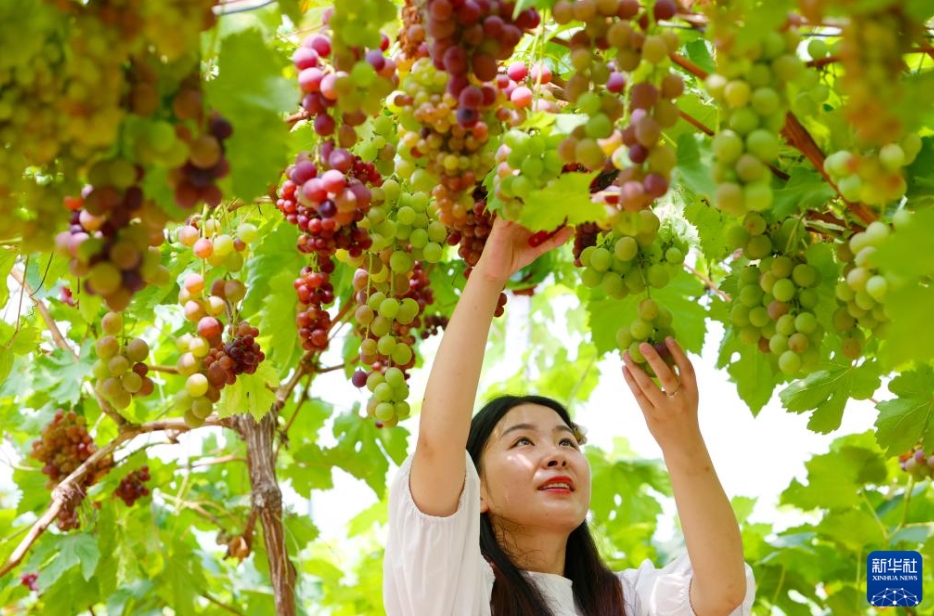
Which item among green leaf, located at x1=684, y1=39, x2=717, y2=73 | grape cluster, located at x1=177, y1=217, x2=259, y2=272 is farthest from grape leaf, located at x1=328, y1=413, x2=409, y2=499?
green leaf, located at x1=684, y1=39, x2=717, y2=73

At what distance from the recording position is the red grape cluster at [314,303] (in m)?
1.61

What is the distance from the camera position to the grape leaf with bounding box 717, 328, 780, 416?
6.36ft

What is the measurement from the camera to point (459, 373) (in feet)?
5.18

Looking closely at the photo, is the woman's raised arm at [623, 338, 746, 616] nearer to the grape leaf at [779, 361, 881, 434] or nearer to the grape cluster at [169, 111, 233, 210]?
the grape leaf at [779, 361, 881, 434]

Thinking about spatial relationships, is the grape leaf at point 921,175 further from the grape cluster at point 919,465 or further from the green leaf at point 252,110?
the grape cluster at point 919,465

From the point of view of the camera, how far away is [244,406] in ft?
5.61

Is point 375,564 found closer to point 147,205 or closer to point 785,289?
point 785,289

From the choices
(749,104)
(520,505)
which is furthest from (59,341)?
(749,104)

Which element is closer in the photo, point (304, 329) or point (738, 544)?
point (304, 329)

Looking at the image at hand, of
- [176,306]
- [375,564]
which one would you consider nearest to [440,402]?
[176,306]

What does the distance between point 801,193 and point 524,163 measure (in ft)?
1.08

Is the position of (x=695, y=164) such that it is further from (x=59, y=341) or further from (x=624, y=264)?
(x=59, y=341)

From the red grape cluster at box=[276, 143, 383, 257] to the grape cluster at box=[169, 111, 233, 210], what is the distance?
225 millimetres

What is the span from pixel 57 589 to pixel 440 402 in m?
1.74
